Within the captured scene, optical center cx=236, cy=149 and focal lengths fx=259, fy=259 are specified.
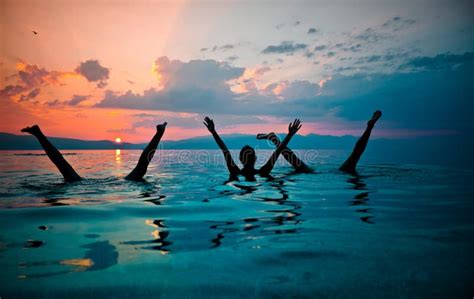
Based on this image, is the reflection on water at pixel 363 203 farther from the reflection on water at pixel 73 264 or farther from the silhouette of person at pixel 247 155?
the reflection on water at pixel 73 264

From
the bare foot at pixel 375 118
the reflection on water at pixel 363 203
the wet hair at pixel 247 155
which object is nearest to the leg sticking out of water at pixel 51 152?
the wet hair at pixel 247 155

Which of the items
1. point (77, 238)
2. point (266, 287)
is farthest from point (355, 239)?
point (77, 238)

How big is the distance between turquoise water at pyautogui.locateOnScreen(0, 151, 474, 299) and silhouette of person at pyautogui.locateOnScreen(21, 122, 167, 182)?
2.39 meters

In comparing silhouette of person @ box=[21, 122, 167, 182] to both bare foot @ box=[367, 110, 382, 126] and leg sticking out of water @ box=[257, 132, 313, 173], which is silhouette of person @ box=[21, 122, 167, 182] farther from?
bare foot @ box=[367, 110, 382, 126]

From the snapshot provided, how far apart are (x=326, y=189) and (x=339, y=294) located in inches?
283

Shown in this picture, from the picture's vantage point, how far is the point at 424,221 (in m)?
5.46

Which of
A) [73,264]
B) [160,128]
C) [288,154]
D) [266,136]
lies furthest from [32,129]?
[288,154]

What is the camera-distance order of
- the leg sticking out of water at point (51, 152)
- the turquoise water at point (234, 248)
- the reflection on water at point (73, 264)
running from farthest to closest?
the leg sticking out of water at point (51, 152)
the reflection on water at point (73, 264)
the turquoise water at point (234, 248)

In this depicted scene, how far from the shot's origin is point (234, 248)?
156 inches

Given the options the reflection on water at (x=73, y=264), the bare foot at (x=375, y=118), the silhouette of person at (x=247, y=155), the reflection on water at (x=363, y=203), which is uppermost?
the bare foot at (x=375, y=118)

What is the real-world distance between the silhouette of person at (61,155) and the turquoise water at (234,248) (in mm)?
2392

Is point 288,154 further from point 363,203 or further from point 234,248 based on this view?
point 234,248

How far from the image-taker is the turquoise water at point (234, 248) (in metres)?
2.93

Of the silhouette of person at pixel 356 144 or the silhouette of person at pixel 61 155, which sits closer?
the silhouette of person at pixel 61 155
